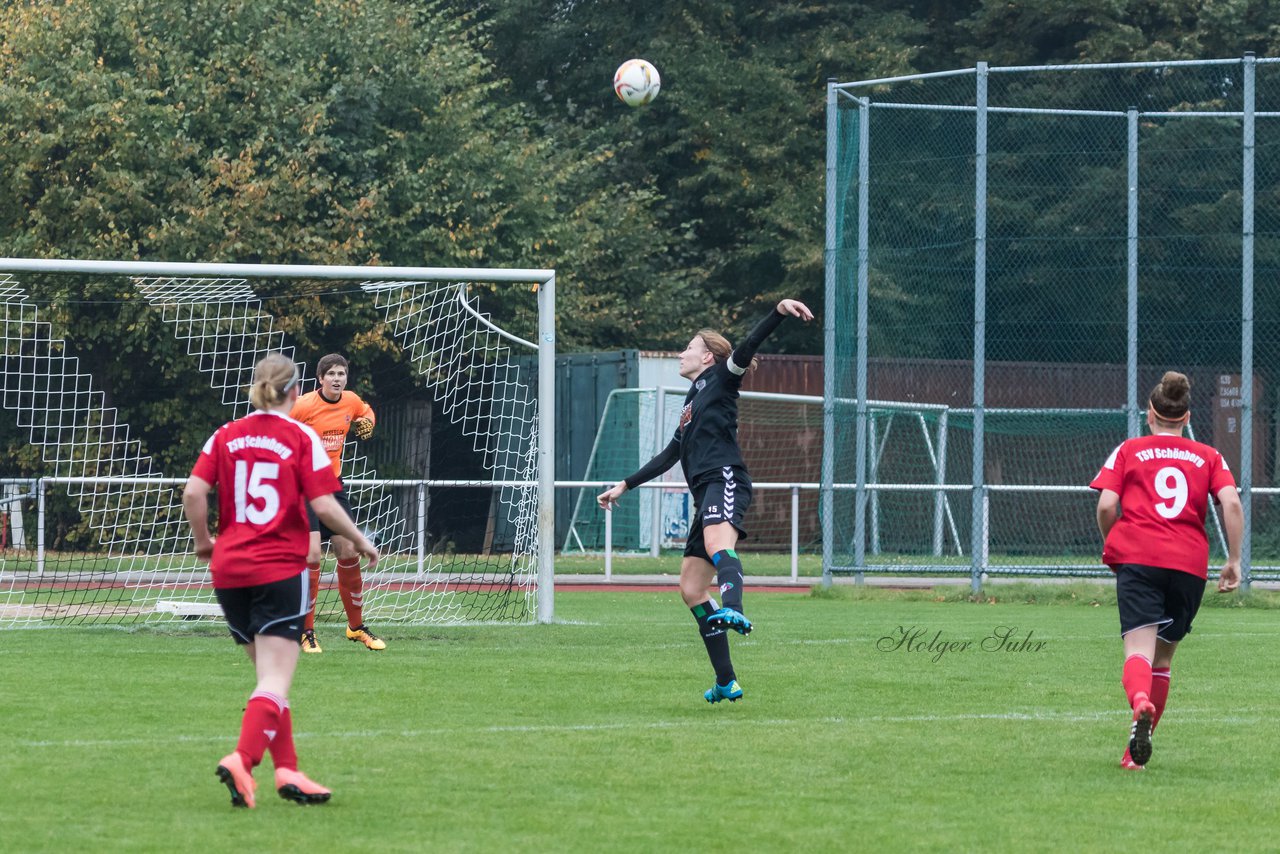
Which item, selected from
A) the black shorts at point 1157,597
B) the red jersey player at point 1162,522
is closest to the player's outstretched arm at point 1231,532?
the red jersey player at point 1162,522

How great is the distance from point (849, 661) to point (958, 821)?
5.46 m

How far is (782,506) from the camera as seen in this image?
26.0 metres

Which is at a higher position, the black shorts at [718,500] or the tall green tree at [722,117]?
the tall green tree at [722,117]

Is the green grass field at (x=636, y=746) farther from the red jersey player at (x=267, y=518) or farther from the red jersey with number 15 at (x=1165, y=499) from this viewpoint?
the red jersey with number 15 at (x=1165, y=499)

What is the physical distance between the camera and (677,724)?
8.72 meters

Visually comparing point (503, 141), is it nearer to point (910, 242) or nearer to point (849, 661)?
point (910, 242)

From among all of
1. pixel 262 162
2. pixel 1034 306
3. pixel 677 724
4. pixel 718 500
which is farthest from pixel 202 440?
pixel 677 724

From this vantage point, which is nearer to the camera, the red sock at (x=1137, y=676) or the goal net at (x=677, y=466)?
the red sock at (x=1137, y=676)

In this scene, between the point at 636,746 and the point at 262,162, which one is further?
the point at 262,162

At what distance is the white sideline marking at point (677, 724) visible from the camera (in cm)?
789

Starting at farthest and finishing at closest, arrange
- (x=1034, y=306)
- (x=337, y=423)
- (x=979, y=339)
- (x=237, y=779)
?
(x=1034, y=306)
(x=979, y=339)
(x=337, y=423)
(x=237, y=779)

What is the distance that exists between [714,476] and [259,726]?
3869 millimetres

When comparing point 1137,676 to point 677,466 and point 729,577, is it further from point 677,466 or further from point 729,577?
point 677,466

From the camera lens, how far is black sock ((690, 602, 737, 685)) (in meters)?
9.34
